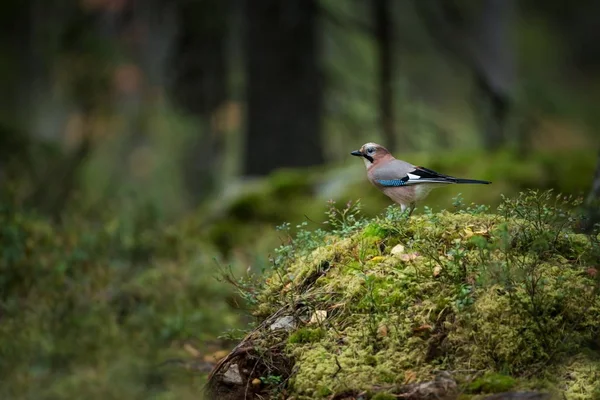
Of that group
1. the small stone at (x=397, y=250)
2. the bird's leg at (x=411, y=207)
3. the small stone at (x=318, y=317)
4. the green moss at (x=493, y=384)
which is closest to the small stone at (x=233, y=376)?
the small stone at (x=318, y=317)

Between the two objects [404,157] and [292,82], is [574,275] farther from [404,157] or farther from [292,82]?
[292,82]

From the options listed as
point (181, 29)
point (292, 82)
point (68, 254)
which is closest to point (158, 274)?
point (68, 254)

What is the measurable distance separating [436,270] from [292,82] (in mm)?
9767

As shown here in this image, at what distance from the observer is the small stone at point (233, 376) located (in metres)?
4.15

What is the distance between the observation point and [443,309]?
13.1ft

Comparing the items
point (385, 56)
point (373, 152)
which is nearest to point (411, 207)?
point (373, 152)

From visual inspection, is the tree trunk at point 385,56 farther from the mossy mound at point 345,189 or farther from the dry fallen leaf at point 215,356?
the dry fallen leaf at point 215,356

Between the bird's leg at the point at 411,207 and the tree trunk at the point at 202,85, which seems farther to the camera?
the tree trunk at the point at 202,85

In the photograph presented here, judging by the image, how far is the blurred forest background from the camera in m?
6.63

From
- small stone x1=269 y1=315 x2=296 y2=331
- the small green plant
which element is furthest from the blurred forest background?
the small green plant

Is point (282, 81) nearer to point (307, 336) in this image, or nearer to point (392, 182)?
point (392, 182)

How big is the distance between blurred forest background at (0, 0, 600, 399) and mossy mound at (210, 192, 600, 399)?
52cm

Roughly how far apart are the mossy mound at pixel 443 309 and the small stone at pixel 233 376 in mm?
72

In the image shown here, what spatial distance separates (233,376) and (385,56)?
933 centimetres
